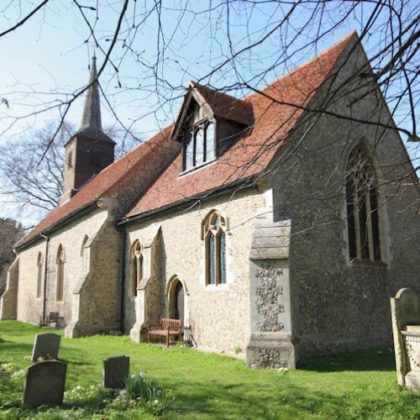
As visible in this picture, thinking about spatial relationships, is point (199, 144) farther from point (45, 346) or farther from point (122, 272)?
point (45, 346)

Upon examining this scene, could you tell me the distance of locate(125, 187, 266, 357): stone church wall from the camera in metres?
11.0

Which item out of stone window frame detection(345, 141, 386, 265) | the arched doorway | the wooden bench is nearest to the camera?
stone window frame detection(345, 141, 386, 265)

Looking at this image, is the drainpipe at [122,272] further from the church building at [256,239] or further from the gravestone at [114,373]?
→ the gravestone at [114,373]

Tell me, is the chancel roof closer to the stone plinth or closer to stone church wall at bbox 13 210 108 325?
stone church wall at bbox 13 210 108 325

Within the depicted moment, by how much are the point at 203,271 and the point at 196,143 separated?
4.40 m

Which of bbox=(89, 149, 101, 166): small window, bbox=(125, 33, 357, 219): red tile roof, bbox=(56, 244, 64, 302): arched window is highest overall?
bbox=(89, 149, 101, 166): small window

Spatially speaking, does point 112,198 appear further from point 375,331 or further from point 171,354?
point 375,331

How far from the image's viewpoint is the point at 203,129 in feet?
46.1

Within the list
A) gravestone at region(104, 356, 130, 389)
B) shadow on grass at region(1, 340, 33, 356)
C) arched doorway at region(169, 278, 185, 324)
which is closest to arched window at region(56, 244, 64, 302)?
shadow on grass at region(1, 340, 33, 356)

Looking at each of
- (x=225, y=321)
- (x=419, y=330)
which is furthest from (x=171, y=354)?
(x=419, y=330)

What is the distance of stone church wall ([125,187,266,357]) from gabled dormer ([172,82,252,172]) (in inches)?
77.1

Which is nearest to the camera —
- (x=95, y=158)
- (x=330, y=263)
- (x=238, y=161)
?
(x=330, y=263)

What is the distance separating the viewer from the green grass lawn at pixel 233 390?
607 centimetres

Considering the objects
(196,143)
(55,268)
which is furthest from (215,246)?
(55,268)
